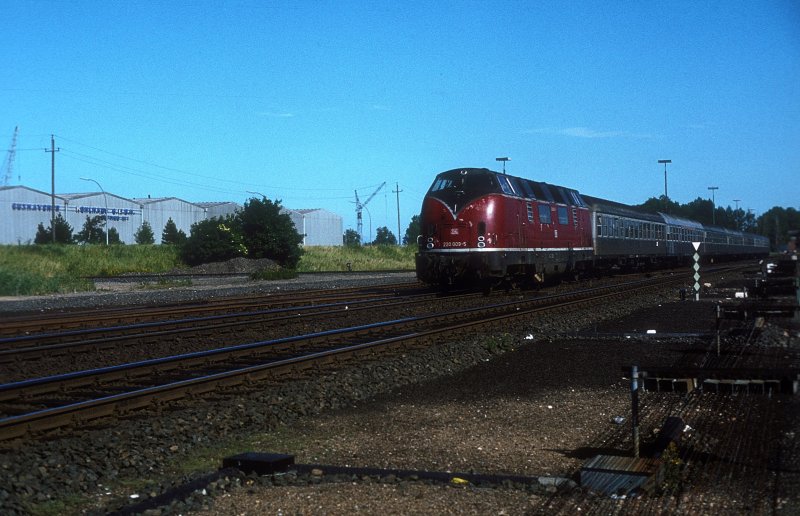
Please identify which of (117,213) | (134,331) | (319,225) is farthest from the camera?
(319,225)

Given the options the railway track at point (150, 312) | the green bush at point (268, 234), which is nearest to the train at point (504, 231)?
the railway track at point (150, 312)

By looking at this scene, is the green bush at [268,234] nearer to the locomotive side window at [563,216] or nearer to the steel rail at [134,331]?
the locomotive side window at [563,216]

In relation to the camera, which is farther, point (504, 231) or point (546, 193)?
point (546, 193)

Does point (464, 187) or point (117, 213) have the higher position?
point (117, 213)

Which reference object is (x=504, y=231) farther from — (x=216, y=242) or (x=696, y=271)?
(x=216, y=242)

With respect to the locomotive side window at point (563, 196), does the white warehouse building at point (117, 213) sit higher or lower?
higher

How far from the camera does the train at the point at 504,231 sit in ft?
75.2

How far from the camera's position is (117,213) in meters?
96.3

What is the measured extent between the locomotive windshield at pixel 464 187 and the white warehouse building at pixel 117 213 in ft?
146

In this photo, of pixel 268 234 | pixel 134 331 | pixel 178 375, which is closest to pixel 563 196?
pixel 134 331

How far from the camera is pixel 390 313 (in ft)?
63.5

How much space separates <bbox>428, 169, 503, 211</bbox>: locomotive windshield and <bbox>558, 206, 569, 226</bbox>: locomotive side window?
19.3 ft

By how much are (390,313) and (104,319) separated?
255 inches

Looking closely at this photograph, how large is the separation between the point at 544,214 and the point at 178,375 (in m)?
18.6
